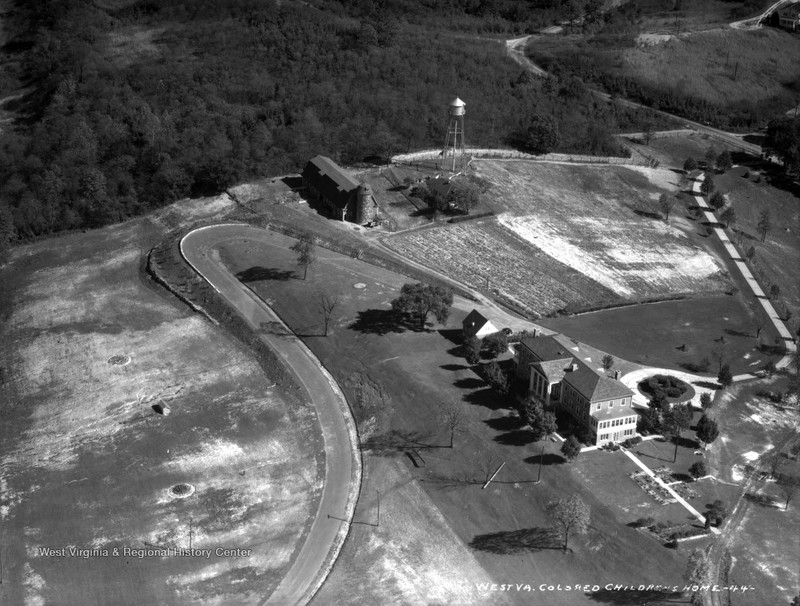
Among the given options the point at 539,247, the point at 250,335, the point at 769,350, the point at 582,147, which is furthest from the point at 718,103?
the point at 250,335

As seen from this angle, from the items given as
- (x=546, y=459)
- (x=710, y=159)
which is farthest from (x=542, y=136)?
(x=546, y=459)

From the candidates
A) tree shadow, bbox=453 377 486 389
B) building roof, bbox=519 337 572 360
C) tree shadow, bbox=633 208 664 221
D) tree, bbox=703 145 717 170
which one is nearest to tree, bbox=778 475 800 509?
building roof, bbox=519 337 572 360

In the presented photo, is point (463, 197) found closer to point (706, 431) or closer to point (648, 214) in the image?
point (648, 214)

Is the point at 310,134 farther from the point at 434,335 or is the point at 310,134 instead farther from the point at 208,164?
the point at 434,335

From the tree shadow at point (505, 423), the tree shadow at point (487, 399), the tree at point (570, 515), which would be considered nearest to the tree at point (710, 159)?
the tree shadow at point (487, 399)

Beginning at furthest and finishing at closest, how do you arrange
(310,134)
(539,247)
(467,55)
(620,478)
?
1. (467,55)
2. (310,134)
3. (539,247)
4. (620,478)
